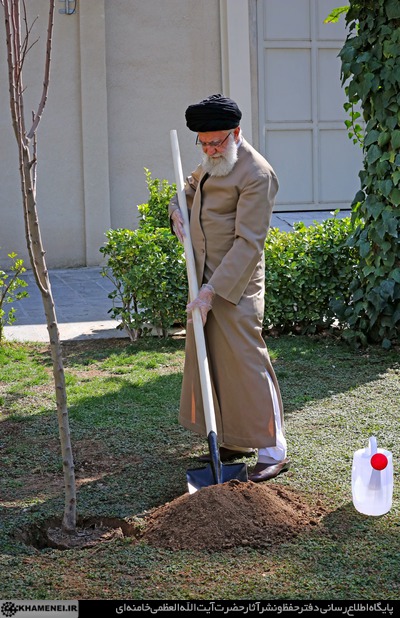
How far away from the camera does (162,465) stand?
5.12 metres

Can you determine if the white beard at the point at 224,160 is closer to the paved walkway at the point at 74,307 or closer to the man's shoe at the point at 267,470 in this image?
the man's shoe at the point at 267,470

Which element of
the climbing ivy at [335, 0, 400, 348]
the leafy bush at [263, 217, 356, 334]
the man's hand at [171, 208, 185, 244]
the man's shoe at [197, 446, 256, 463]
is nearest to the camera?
the man's hand at [171, 208, 185, 244]

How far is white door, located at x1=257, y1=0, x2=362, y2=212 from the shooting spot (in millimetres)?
12125

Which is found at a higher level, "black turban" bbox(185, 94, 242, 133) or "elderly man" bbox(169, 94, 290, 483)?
"black turban" bbox(185, 94, 242, 133)

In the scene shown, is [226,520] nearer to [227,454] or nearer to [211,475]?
[211,475]

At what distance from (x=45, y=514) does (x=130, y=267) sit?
3.77 m

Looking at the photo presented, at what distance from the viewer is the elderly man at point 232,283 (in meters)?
4.67

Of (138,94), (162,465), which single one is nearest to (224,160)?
(162,465)

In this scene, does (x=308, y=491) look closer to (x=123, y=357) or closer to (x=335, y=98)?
(x=123, y=357)

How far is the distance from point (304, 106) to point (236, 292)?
8114 mm

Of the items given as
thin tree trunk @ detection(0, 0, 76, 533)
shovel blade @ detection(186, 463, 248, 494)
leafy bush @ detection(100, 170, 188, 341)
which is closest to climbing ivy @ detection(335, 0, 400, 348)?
leafy bush @ detection(100, 170, 188, 341)

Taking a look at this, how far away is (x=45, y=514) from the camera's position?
4.41 m

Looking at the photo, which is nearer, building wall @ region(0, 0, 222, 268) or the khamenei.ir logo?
the khamenei.ir logo

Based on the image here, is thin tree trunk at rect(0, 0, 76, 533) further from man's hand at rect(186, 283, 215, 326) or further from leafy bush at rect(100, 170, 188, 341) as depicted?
leafy bush at rect(100, 170, 188, 341)
